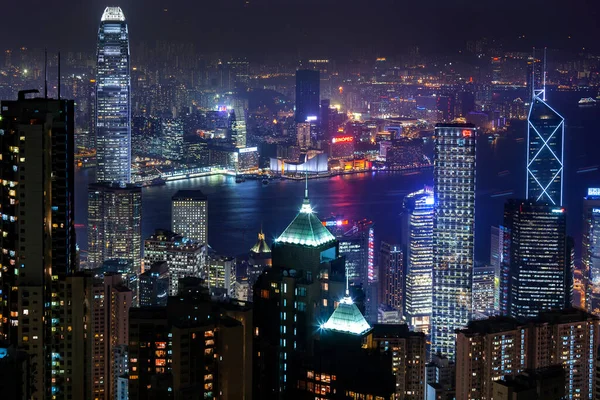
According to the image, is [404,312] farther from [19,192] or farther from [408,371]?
[19,192]

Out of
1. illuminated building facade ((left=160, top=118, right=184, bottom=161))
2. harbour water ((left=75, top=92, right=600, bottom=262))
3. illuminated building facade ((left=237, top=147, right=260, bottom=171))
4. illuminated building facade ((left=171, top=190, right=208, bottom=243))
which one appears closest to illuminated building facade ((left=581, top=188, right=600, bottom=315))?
harbour water ((left=75, top=92, right=600, bottom=262))

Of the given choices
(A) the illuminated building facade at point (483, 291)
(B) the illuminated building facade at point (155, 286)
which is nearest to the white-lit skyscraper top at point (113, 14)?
(B) the illuminated building facade at point (155, 286)

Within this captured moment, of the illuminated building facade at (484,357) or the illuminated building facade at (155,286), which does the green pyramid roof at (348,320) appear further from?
the illuminated building facade at (155,286)

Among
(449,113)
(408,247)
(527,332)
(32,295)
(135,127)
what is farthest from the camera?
(135,127)

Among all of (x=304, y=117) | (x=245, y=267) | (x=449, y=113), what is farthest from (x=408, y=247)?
(x=304, y=117)

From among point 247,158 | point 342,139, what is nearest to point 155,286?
point 247,158

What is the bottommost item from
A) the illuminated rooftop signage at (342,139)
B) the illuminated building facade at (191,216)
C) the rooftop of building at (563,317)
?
the rooftop of building at (563,317)

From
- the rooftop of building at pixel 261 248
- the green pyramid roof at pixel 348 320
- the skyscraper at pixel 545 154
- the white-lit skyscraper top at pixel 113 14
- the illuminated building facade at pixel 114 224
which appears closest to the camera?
the green pyramid roof at pixel 348 320
